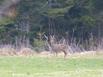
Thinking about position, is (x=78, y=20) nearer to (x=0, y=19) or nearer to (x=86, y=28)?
(x=86, y=28)

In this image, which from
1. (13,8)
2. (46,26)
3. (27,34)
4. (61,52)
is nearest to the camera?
(13,8)

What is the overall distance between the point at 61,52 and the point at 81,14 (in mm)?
13737

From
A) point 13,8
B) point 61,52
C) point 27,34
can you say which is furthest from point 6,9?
point 27,34

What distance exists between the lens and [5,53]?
82.1ft

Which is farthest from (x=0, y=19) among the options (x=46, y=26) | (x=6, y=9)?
(x=46, y=26)

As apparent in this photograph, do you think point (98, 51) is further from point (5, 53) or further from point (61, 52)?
point (5, 53)

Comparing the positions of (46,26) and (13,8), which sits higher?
(13,8)

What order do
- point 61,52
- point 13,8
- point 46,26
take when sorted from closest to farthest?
point 13,8
point 61,52
point 46,26

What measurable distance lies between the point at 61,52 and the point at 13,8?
21.4 meters

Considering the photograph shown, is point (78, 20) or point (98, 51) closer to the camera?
point (98, 51)

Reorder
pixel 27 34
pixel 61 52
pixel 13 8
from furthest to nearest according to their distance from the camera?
1. pixel 27 34
2. pixel 61 52
3. pixel 13 8

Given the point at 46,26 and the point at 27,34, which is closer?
the point at 27,34

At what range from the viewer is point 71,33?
1474 inches

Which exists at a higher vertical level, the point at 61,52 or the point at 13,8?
the point at 13,8
